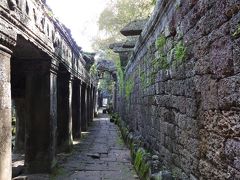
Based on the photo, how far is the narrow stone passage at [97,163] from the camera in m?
7.26

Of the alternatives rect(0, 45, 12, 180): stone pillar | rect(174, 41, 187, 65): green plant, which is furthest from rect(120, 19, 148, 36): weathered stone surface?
rect(0, 45, 12, 180): stone pillar

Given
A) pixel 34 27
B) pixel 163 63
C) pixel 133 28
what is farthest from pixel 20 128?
pixel 163 63

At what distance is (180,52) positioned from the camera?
458 cm

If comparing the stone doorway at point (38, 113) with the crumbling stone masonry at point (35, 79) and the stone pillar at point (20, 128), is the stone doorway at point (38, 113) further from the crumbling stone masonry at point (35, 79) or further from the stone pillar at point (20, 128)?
the stone pillar at point (20, 128)

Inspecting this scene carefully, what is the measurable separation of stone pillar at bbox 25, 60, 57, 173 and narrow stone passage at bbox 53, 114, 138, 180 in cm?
51

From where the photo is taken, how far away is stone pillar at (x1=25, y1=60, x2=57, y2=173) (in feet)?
23.5

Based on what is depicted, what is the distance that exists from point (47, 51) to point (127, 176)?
296 centimetres

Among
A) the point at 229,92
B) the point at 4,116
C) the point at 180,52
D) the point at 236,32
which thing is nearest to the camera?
the point at 236,32

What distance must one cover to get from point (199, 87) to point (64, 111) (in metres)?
6.71

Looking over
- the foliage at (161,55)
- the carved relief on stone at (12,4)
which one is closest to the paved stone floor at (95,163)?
the foliage at (161,55)

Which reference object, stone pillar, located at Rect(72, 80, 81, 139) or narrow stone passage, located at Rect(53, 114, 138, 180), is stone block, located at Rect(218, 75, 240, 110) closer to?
narrow stone passage, located at Rect(53, 114, 138, 180)

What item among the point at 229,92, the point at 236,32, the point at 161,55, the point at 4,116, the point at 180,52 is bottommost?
the point at 4,116

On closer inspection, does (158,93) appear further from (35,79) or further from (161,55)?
(35,79)

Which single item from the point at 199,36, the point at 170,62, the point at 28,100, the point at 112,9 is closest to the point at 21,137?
the point at 28,100
